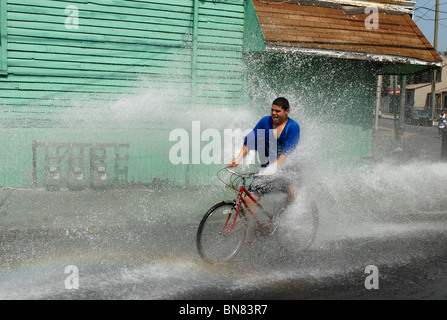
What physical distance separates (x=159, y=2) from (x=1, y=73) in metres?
3.49

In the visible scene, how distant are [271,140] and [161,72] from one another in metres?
4.87

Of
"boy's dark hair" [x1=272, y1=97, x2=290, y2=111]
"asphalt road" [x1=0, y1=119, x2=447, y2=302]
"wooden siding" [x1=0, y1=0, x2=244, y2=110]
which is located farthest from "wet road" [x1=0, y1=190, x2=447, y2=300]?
"wooden siding" [x1=0, y1=0, x2=244, y2=110]

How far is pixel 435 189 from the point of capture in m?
11.0

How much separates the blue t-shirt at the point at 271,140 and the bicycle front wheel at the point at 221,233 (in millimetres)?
937

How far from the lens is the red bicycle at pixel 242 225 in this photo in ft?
17.3

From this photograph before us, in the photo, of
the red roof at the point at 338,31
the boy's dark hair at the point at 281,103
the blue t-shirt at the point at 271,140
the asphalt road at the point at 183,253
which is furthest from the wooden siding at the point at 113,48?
the boy's dark hair at the point at 281,103

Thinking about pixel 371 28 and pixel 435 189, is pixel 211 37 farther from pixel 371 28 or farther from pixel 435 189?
pixel 435 189

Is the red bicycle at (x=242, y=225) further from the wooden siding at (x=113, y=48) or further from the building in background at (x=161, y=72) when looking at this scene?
the wooden siding at (x=113, y=48)

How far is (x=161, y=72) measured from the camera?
10.2 metres

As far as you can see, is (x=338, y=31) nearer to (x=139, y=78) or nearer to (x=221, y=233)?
(x=139, y=78)

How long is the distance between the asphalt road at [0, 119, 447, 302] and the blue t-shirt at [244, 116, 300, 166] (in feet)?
3.74

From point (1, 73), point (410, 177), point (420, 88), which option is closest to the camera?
point (1, 73)

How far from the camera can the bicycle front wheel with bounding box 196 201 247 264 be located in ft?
17.1
